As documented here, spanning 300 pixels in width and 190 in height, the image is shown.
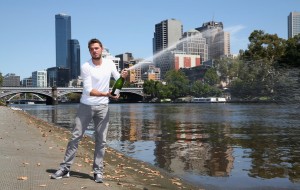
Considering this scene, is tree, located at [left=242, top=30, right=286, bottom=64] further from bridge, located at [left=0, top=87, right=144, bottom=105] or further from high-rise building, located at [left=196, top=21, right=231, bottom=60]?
bridge, located at [left=0, top=87, right=144, bottom=105]

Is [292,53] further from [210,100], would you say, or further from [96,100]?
[96,100]

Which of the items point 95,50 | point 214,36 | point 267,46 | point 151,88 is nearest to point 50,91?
point 151,88

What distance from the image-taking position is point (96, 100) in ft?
25.9

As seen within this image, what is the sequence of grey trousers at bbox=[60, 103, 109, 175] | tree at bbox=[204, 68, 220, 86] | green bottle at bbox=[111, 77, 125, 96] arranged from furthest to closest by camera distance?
tree at bbox=[204, 68, 220, 86] → grey trousers at bbox=[60, 103, 109, 175] → green bottle at bbox=[111, 77, 125, 96]

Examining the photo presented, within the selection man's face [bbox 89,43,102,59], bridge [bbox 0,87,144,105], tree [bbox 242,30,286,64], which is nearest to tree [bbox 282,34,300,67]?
tree [bbox 242,30,286,64]

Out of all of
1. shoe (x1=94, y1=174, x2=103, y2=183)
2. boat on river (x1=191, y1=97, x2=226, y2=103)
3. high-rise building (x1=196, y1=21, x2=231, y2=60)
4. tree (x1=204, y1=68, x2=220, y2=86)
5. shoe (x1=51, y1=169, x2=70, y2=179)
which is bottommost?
boat on river (x1=191, y1=97, x2=226, y2=103)

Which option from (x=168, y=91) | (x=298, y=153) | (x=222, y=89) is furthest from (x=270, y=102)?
(x=298, y=153)

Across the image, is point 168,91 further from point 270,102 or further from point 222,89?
point 270,102

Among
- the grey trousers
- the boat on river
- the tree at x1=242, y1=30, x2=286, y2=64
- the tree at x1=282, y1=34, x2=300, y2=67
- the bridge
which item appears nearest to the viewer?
the grey trousers

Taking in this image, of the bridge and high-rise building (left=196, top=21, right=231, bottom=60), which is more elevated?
high-rise building (left=196, top=21, right=231, bottom=60)

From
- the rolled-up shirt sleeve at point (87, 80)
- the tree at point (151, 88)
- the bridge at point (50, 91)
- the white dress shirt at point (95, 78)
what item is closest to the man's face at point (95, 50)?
the white dress shirt at point (95, 78)

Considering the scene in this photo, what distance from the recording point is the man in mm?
7785

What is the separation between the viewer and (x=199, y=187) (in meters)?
9.97

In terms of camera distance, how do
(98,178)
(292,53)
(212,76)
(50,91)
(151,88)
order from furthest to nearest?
(151,88) < (50,91) < (212,76) < (292,53) < (98,178)
